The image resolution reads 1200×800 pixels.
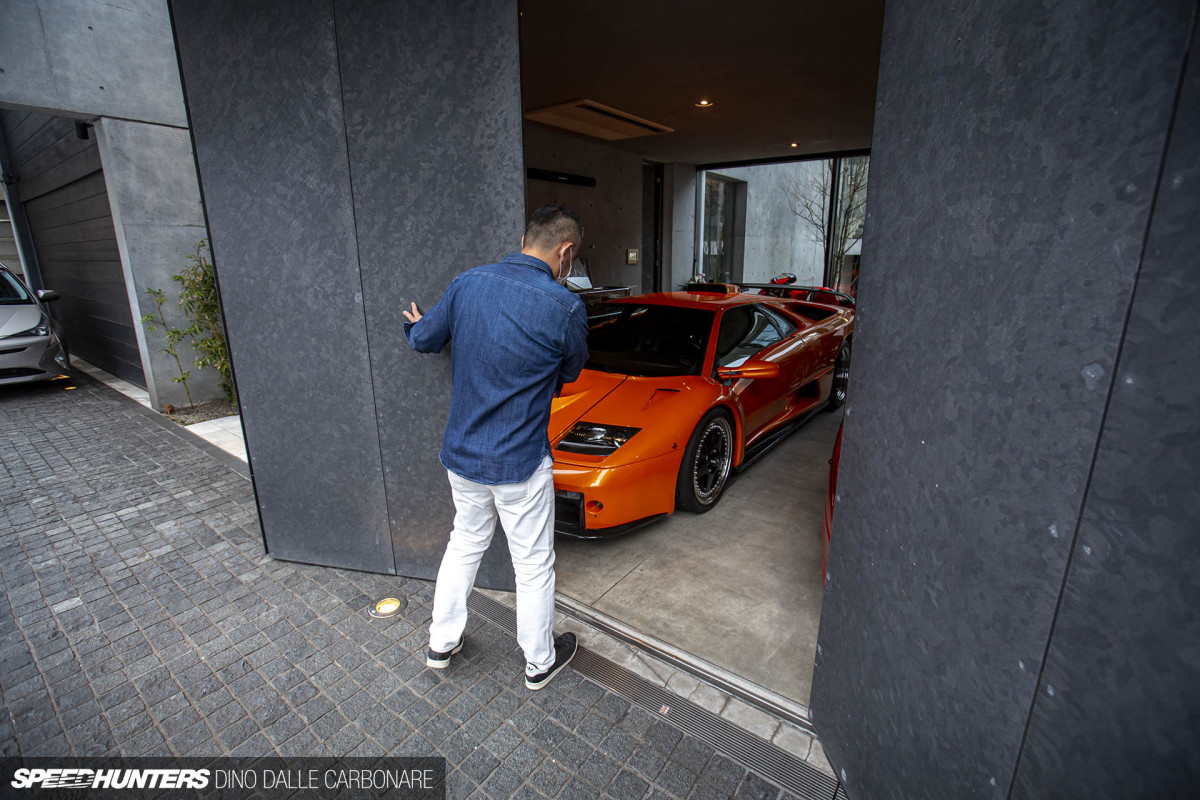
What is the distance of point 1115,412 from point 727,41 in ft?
17.8

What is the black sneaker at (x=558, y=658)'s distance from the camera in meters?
2.29

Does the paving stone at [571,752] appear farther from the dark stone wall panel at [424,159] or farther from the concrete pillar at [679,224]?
the concrete pillar at [679,224]

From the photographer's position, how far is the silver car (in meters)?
6.56

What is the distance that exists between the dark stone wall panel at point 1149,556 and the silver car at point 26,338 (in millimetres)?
9470

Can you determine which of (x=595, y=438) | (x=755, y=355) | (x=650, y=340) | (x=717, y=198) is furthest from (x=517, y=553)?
(x=717, y=198)

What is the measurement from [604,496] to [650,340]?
60.8 inches

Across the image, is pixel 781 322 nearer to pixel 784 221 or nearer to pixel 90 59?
pixel 90 59

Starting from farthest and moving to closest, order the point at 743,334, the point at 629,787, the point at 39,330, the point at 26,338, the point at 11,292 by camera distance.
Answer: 1. the point at 11,292
2. the point at 39,330
3. the point at 26,338
4. the point at 743,334
5. the point at 629,787

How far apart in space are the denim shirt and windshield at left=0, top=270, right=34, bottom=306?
8065 mm

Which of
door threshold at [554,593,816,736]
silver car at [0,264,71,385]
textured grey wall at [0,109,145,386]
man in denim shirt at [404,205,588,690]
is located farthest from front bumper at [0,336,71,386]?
door threshold at [554,593,816,736]

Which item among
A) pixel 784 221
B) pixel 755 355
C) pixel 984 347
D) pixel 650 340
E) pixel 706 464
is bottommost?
pixel 706 464

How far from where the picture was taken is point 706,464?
12.3 ft

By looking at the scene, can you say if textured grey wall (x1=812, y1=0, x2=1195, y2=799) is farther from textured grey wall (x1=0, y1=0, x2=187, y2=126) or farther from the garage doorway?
textured grey wall (x1=0, y1=0, x2=187, y2=126)

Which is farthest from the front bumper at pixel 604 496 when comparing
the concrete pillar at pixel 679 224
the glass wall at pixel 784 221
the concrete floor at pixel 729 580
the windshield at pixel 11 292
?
the glass wall at pixel 784 221
